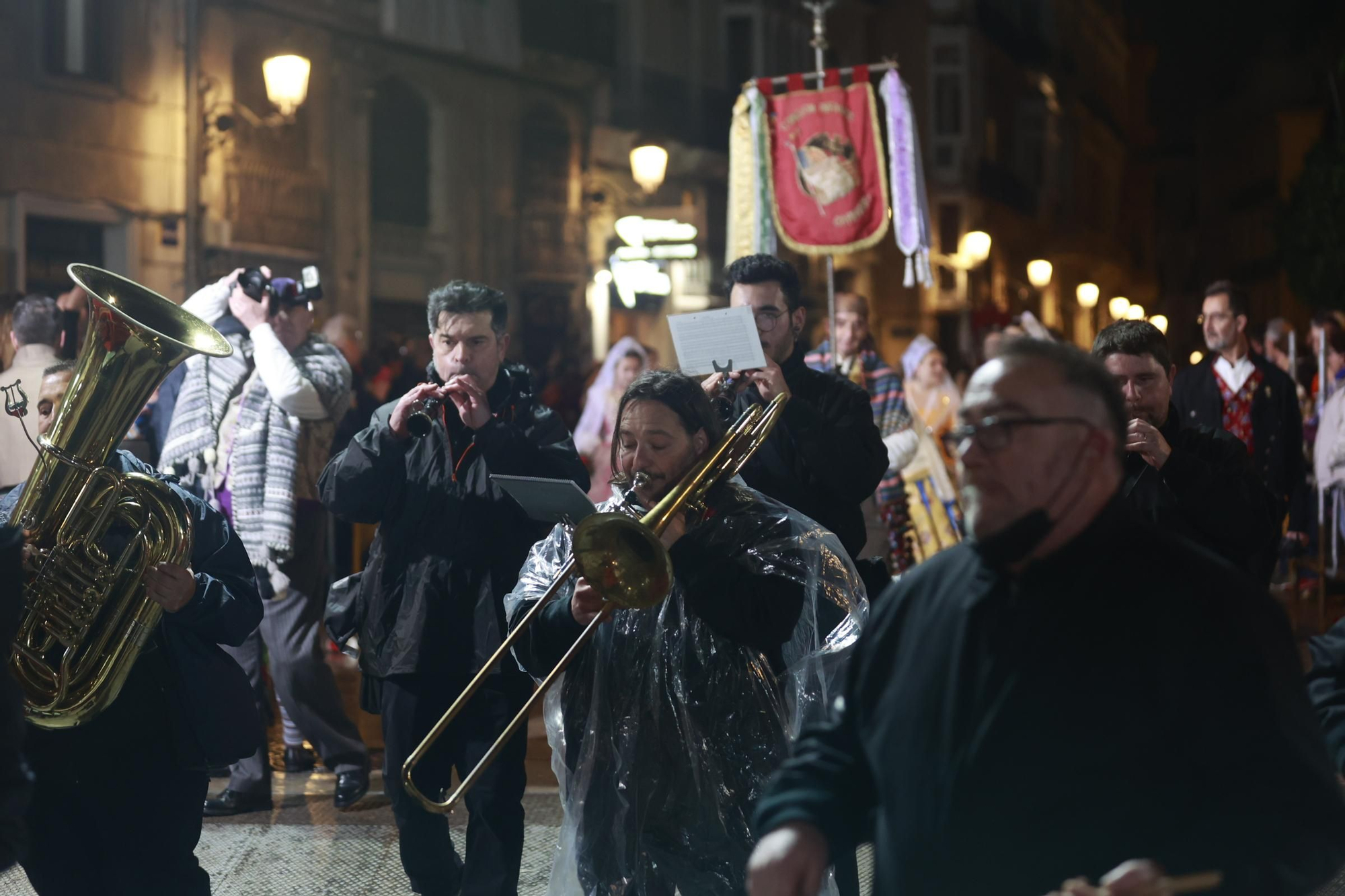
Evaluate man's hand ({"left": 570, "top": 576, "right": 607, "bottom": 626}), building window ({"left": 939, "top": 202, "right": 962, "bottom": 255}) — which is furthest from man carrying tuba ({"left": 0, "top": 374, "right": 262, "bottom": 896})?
building window ({"left": 939, "top": 202, "right": 962, "bottom": 255})

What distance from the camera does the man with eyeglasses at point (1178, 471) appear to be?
439 centimetres

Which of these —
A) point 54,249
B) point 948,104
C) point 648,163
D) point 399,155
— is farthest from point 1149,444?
point 948,104

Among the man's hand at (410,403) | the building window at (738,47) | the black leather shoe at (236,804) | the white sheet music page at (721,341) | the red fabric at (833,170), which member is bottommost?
the black leather shoe at (236,804)

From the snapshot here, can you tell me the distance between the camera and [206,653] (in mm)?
3963

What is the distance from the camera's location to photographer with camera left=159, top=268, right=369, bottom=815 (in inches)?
255

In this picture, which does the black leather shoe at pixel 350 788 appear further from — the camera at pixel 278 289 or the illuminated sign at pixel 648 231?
the illuminated sign at pixel 648 231

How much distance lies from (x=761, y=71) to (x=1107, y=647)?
26.8 metres

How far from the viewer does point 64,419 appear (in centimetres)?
377

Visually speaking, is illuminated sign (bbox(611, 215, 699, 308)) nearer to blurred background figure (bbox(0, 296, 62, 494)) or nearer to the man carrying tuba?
blurred background figure (bbox(0, 296, 62, 494))

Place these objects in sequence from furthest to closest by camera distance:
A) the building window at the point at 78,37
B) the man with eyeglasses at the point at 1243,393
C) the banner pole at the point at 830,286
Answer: the building window at the point at 78,37
the man with eyeglasses at the point at 1243,393
the banner pole at the point at 830,286

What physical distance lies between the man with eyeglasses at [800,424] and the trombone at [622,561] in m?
0.68

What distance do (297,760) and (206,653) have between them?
321 cm

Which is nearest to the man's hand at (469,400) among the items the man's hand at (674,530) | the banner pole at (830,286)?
the man's hand at (674,530)

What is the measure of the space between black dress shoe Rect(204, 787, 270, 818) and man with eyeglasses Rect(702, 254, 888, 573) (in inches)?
102
